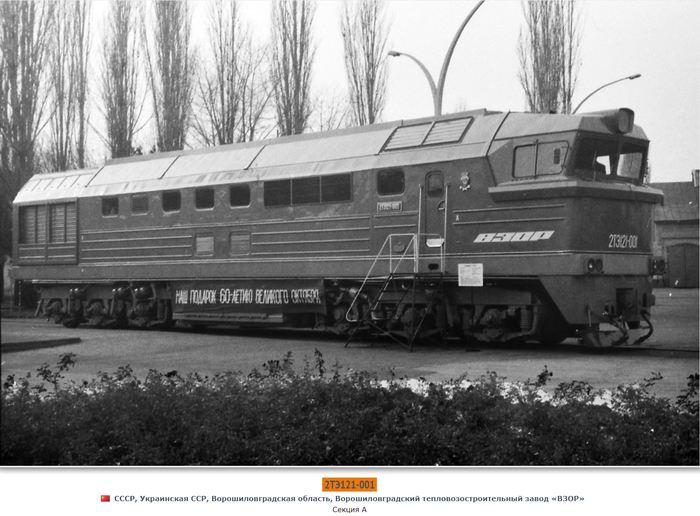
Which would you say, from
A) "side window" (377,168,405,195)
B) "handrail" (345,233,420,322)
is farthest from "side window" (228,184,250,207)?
"handrail" (345,233,420,322)

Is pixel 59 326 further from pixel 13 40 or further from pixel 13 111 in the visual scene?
pixel 13 40

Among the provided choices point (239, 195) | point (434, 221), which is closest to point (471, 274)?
point (434, 221)

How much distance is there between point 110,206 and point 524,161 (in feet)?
26.6

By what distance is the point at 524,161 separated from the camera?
11812 millimetres

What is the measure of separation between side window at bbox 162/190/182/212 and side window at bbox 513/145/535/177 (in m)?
6.38

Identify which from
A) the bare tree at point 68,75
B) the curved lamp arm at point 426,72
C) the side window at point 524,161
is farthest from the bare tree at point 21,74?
the side window at point 524,161

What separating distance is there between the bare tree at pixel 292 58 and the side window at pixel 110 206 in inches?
281

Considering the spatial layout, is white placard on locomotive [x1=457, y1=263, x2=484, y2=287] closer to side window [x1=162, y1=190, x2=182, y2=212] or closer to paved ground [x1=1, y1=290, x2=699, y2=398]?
paved ground [x1=1, y1=290, x2=699, y2=398]

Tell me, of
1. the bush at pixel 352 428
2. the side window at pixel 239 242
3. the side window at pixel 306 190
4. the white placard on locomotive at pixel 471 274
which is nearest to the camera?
the bush at pixel 352 428

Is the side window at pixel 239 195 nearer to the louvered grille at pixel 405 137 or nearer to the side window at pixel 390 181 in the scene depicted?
the side window at pixel 390 181

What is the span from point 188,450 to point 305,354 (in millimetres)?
4395

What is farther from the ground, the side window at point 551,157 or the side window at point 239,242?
the side window at point 551,157

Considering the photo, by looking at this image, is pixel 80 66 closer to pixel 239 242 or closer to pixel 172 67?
pixel 172 67

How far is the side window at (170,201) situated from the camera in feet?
51.0
